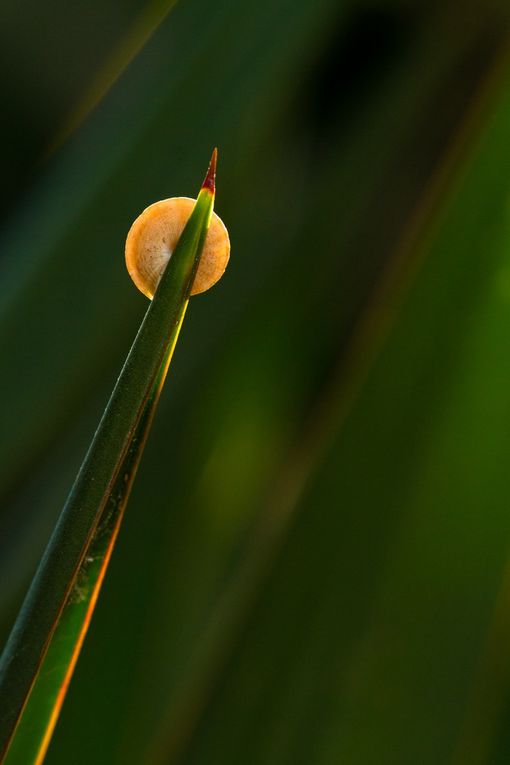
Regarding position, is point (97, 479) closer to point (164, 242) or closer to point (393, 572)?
point (164, 242)

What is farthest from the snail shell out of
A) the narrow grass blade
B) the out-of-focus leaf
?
the out-of-focus leaf

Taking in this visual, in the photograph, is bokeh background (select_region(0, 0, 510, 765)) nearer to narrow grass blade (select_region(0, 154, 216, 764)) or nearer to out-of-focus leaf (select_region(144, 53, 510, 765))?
out-of-focus leaf (select_region(144, 53, 510, 765))

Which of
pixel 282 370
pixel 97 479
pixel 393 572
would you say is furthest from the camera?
pixel 282 370

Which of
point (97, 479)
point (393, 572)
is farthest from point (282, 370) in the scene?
point (97, 479)

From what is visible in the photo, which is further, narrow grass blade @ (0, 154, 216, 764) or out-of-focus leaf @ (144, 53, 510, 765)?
out-of-focus leaf @ (144, 53, 510, 765)

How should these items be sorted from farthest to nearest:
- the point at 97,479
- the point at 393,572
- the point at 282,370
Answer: the point at 282,370 → the point at 393,572 → the point at 97,479

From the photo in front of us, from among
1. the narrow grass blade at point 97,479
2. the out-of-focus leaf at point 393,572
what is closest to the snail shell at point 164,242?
the narrow grass blade at point 97,479
